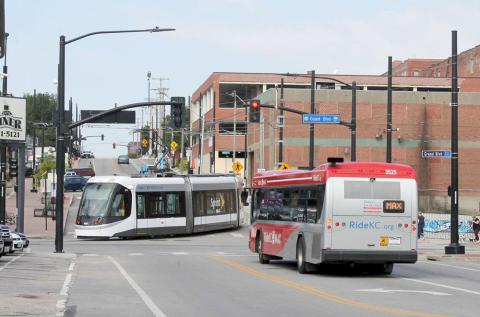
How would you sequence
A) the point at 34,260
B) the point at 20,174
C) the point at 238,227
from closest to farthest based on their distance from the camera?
1. the point at 34,260
2. the point at 20,174
3. the point at 238,227

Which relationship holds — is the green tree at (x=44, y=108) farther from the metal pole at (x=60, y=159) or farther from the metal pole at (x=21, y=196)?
the metal pole at (x=60, y=159)

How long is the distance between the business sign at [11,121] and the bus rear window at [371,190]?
23.9 m

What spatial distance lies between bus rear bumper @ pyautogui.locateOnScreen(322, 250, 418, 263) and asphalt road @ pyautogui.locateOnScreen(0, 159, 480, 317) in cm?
51

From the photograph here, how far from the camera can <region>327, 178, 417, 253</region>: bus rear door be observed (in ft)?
73.8

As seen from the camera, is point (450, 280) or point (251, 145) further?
point (251, 145)

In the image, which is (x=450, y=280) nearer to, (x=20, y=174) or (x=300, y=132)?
(x=20, y=174)

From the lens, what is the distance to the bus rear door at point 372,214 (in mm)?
22484

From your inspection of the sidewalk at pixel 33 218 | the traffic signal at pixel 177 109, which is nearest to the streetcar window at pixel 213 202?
the sidewalk at pixel 33 218

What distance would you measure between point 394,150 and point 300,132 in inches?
344

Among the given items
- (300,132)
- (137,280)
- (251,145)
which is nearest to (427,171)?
(300,132)

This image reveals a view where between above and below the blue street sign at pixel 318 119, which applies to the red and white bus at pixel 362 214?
below

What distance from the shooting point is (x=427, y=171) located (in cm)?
8012

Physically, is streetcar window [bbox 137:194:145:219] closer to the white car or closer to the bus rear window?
the white car

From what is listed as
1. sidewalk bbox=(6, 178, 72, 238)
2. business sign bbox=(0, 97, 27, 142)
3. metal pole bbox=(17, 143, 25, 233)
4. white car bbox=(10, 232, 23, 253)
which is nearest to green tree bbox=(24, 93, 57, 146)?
sidewalk bbox=(6, 178, 72, 238)
